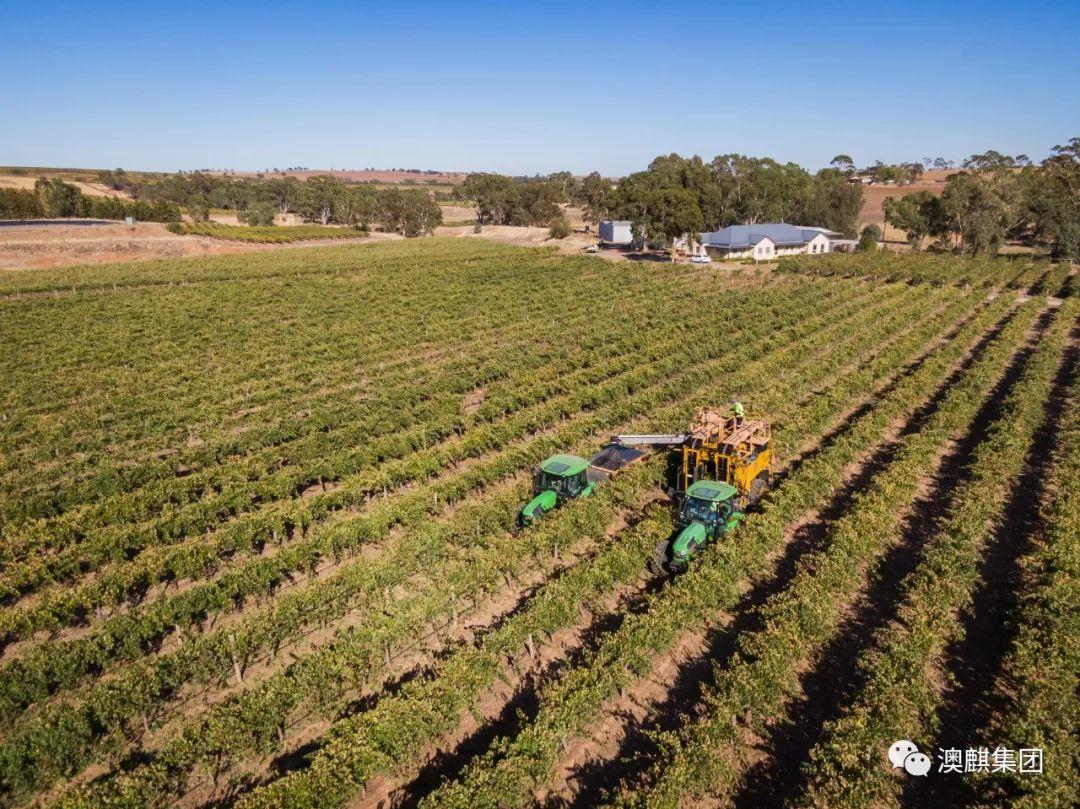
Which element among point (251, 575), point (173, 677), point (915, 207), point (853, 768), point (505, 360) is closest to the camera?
point (853, 768)

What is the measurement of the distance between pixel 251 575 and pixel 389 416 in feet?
38.2

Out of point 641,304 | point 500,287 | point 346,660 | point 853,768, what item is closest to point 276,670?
point 346,660

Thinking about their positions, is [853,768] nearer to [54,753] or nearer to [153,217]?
[54,753]

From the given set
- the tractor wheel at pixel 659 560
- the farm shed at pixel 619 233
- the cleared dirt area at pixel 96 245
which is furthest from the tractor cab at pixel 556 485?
the farm shed at pixel 619 233

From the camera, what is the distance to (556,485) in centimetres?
1880

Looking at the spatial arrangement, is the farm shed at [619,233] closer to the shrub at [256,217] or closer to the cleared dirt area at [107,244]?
the cleared dirt area at [107,244]

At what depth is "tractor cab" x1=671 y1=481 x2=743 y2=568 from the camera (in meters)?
16.1

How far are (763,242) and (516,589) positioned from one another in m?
77.9

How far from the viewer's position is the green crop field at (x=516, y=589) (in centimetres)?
1074

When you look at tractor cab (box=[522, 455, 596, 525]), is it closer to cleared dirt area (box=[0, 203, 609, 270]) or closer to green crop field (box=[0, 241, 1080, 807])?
green crop field (box=[0, 241, 1080, 807])

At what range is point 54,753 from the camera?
420 inches

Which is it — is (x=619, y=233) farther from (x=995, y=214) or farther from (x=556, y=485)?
(x=556, y=485)

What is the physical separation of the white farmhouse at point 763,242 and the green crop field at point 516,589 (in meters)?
50.8

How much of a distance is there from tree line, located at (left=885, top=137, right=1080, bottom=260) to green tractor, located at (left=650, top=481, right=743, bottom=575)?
87.8 metres
